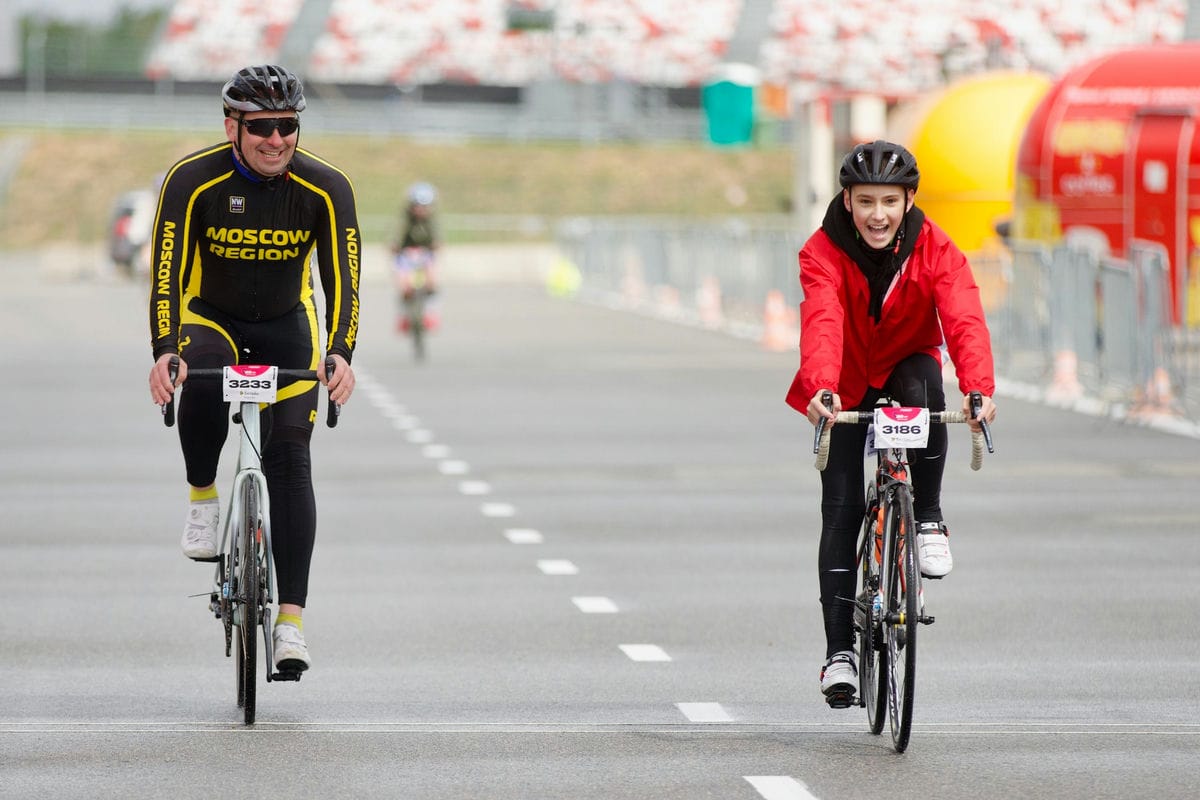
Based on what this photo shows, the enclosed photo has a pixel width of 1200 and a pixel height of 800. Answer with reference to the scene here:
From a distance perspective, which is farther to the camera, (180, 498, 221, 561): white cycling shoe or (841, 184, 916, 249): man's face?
(180, 498, 221, 561): white cycling shoe

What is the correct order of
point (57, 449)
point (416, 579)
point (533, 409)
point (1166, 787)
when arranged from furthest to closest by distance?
point (533, 409) → point (57, 449) → point (416, 579) → point (1166, 787)

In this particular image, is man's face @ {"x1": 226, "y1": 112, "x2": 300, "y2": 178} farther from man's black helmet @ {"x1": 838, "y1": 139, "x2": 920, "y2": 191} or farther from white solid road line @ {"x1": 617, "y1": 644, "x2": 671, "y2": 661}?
white solid road line @ {"x1": 617, "y1": 644, "x2": 671, "y2": 661}

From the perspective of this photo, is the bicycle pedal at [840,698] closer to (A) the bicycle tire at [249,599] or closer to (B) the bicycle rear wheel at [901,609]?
(B) the bicycle rear wheel at [901,609]

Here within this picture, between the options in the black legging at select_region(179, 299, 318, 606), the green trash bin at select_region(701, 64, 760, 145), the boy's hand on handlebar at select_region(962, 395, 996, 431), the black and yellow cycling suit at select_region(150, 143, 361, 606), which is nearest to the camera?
the boy's hand on handlebar at select_region(962, 395, 996, 431)

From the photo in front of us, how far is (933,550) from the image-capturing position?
723 cm

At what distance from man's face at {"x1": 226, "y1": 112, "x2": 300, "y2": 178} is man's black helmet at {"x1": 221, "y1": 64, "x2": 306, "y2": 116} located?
20mm

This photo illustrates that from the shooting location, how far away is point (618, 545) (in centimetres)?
1226

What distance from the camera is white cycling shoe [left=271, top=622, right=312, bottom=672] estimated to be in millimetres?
7570

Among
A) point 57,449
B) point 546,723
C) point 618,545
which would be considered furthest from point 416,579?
point 57,449

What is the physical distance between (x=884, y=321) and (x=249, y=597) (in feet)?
6.43

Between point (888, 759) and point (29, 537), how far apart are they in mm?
6544

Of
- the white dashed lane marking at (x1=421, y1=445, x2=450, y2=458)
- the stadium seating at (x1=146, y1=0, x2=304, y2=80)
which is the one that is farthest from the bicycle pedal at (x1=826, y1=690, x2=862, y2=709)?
the stadium seating at (x1=146, y1=0, x2=304, y2=80)

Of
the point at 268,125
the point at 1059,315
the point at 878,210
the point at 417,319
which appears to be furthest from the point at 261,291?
the point at 417,319

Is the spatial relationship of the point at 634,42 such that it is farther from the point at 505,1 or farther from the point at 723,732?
the point at 723,732
